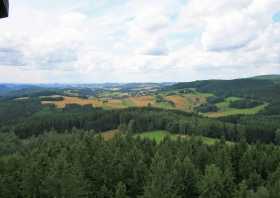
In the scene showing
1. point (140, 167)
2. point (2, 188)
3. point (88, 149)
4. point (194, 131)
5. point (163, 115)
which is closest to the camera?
point (2, 188)

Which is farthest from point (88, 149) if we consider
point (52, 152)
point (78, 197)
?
point (78, 197)

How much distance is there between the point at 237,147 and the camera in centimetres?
7988

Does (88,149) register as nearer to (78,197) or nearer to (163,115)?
(78,197)

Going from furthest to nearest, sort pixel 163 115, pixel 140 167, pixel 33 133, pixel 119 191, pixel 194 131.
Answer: pixel 163 115 → pixel 33 133 → pixel 194 131 → pixel 140 167 → pixel 119 191

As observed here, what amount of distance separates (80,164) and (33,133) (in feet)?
320

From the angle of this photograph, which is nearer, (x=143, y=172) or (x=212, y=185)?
(x=212, y=185)

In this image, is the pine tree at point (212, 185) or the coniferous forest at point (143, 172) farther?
the pine tree at point (212, 185)

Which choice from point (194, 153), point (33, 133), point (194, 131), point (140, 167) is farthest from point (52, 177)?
point (33, 133)

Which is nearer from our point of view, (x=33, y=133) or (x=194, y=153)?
(x=194, y=153)

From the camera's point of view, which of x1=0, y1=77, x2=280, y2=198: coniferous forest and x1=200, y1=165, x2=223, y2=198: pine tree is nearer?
x1=0, y1=77, x2=280, y2=198: coniferous forest

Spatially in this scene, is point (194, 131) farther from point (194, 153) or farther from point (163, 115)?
point (194, 153)

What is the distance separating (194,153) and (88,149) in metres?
26.2

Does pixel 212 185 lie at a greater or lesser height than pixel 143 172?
lesser

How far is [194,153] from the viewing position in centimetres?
8200
